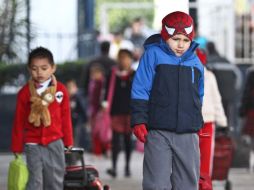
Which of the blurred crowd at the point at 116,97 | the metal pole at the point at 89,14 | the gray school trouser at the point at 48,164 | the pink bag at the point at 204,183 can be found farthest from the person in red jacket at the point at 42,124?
the metal pole at the point at 89,14

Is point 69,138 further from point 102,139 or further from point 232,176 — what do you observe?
point 102,139

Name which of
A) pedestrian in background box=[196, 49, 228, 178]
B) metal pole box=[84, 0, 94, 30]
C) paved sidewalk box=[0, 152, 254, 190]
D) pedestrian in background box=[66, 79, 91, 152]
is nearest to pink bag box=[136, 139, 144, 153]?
paved sidewalk box=[0, 152, 254, 190]

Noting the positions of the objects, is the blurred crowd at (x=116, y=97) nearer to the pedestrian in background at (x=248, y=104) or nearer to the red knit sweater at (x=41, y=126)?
the pedestrian in background at (x=248, y=104)

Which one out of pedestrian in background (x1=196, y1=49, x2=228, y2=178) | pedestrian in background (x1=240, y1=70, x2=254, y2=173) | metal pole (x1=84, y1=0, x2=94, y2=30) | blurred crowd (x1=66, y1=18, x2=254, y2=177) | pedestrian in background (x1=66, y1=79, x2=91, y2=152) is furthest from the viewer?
metal pole (x1=84, y1=0, x2=94, y2=30)

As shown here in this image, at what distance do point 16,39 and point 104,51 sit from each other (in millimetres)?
5605

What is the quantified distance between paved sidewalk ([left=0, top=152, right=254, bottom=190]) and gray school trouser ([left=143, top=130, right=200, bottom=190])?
14.8 feet

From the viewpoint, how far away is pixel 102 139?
18375mm

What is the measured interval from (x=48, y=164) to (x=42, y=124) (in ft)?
1.09

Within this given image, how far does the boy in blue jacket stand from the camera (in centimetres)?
900

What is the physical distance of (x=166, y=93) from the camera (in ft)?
29.6

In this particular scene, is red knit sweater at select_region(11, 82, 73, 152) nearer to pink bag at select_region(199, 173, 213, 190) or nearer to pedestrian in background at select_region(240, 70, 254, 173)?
pink bag at select_region(199, 173, 213, 190)

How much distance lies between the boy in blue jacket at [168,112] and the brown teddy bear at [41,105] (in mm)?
1565

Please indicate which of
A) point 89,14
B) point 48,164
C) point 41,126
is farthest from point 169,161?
point 89,14

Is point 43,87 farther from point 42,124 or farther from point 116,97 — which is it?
point 116,97
